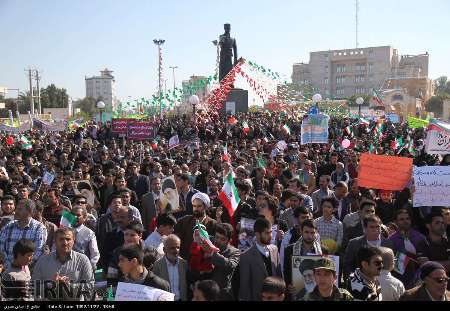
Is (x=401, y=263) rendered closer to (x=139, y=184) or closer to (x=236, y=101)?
(x=139, y=184)

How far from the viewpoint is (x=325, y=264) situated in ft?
13.6

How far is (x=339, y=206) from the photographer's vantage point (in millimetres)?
8039

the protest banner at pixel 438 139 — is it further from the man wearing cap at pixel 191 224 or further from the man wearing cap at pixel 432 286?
the man wearing cap at pixel 432 286

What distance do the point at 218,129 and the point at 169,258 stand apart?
19.2 meters

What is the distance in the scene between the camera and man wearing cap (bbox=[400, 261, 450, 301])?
406 cm

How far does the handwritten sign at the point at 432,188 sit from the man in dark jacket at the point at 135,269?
3768 mm

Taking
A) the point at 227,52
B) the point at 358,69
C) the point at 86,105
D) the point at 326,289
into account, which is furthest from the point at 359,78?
the point at 326,289

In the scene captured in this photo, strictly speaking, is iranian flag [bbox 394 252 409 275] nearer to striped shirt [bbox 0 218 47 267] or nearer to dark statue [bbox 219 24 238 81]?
striped shirt [bbox 0 218 47 267]

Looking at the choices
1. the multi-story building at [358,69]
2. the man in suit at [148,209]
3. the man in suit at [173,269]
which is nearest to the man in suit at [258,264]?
the man in suit at [173,269]

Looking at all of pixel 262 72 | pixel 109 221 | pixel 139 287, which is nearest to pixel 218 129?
pixel 262 72

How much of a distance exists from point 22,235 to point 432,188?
4839mm

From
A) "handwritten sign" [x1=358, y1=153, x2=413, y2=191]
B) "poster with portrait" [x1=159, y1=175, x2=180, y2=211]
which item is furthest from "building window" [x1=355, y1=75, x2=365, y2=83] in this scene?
"poster with portrait" [x1=159, y1=175, x2=180, y2=211]

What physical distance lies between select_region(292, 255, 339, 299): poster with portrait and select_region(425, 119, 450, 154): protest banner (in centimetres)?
473
